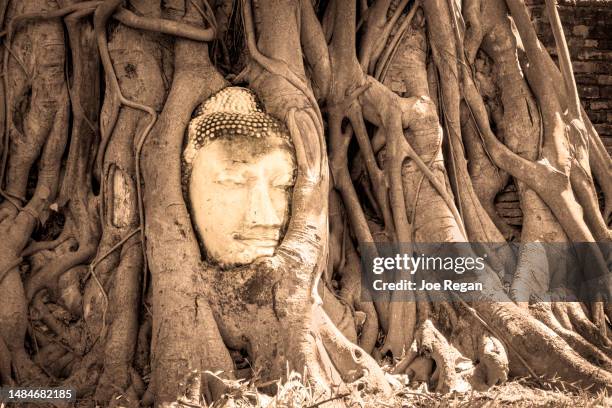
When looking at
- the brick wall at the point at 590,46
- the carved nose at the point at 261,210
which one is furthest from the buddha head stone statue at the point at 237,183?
the brick wall at the point at 590,46

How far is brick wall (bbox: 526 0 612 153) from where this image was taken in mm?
6023

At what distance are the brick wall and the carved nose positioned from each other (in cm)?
279

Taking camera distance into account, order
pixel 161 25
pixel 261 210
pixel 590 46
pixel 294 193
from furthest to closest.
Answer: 1. pixel 590 46
2. pixel 161 25
3. pixel 294 193
4. pixel 261 210

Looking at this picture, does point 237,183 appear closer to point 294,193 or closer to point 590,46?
point 294,193

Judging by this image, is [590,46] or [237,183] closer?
[237,183]

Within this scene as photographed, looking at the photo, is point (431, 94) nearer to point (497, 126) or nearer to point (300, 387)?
point (497, 126)

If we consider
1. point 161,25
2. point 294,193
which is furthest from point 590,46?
point 161,25

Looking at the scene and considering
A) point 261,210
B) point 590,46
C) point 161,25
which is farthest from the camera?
point 590,46

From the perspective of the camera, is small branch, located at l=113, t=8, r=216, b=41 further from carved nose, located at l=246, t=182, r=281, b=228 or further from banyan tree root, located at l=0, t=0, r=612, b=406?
carved nose, located at l=246, t=182, r=281, b=228

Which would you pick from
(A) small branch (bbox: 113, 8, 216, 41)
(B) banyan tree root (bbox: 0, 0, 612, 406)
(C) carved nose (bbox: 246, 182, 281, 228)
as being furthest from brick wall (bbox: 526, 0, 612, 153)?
(C) carved nose (bbox: 246, 182, 281, 228)

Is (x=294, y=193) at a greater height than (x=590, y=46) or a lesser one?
lesser

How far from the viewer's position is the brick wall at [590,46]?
6023mm

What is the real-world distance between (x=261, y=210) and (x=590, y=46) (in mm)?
3193

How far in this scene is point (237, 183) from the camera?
4.02 m
